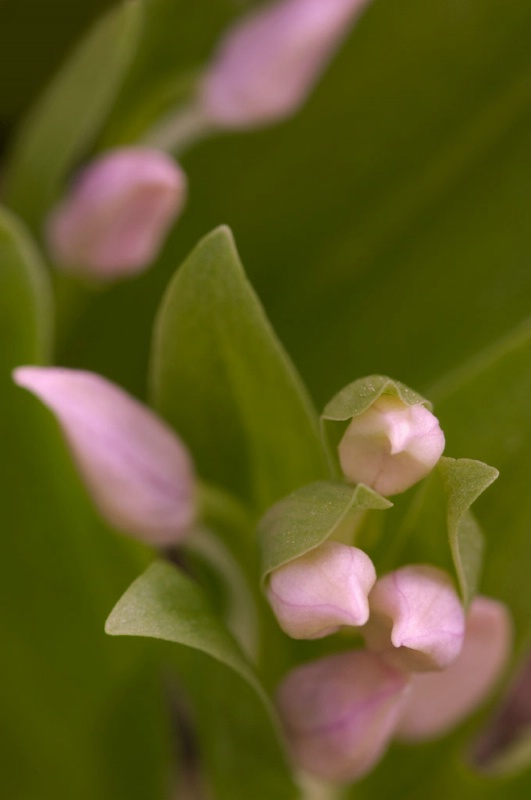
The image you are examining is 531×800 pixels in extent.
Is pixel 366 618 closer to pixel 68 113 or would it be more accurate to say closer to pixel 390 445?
pixel 390 445

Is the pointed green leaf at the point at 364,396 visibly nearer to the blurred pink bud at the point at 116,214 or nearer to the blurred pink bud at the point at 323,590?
the blurred pink bud at the point at 323,590

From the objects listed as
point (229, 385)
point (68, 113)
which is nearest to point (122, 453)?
point (229, 385)

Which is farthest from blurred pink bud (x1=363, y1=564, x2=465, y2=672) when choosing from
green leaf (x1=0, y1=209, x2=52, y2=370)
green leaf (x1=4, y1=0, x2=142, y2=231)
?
green leaf (x1=4, y1=0, x2=142, y2=231)

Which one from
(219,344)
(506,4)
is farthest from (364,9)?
A: (219,344)

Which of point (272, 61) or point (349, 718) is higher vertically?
point (272, 61)

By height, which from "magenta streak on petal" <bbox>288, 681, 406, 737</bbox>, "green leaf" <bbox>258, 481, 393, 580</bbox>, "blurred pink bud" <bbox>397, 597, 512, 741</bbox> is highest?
"green leaf" <bbox>258, 481, 393, 580</bbox>

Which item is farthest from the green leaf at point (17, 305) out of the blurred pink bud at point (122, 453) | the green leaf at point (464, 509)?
the green leaf at point (464, 509)

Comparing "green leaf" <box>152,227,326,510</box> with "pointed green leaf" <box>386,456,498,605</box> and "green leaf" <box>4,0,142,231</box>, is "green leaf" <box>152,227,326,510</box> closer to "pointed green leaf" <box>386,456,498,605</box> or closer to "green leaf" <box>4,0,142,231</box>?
"pointed green leaf" <box>386,456,498,605</box>
